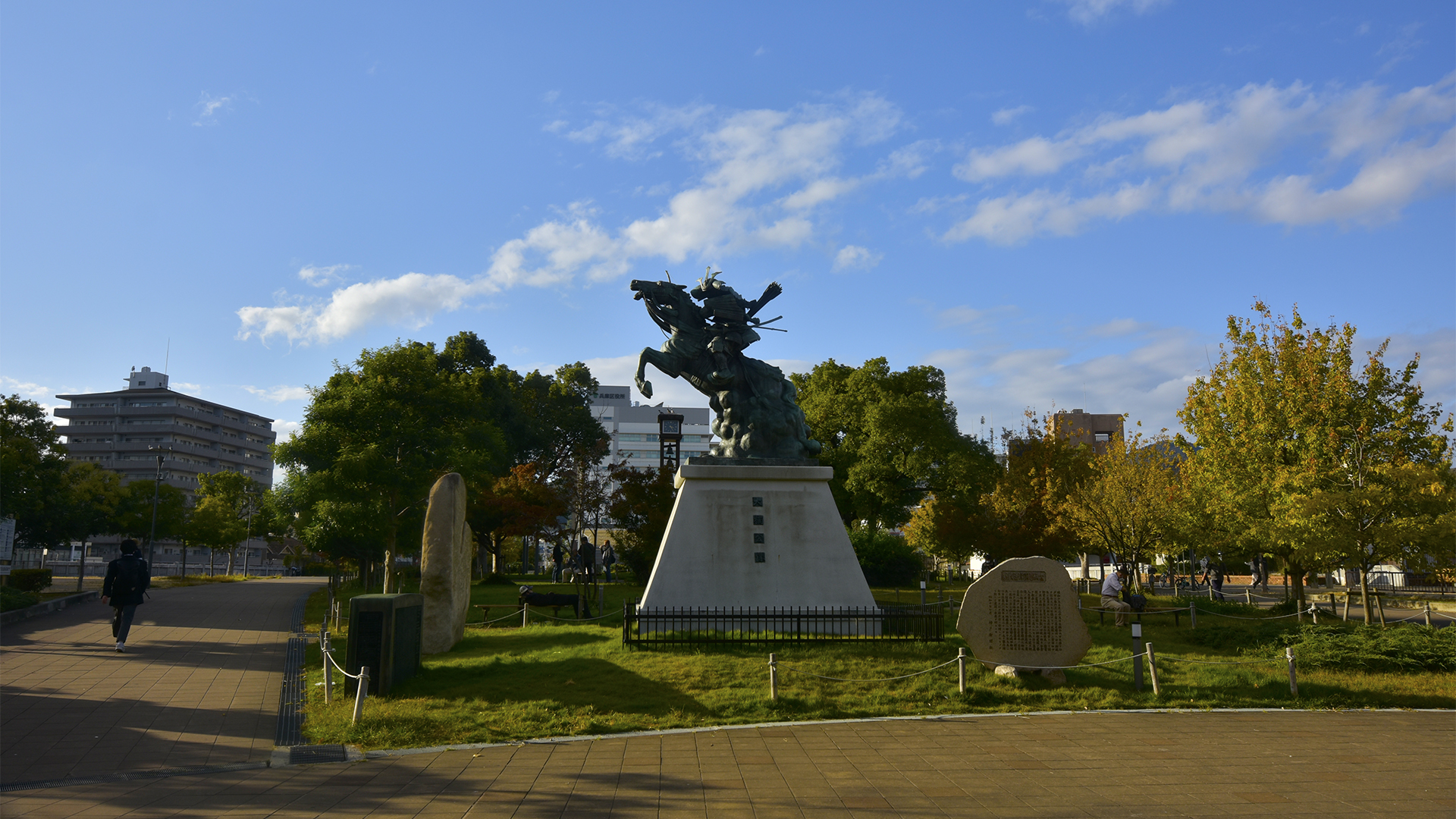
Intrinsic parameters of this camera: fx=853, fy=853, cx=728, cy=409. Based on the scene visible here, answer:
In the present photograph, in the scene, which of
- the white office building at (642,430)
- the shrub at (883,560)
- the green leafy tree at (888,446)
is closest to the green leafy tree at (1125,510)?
the green leafy tree at (888,446)

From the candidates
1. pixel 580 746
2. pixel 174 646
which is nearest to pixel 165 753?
pixel 580 746

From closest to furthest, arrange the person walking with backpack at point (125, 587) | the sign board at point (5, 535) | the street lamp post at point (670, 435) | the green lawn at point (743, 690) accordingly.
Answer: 1. the green lawn at point (743, 690)
2. the person walking with backpack at point (125, 587)
3. the sign board at point (5, 535)
4. the street lamp post at point (670, 435)

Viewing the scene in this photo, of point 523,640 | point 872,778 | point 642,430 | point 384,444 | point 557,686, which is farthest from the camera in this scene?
point 642,430

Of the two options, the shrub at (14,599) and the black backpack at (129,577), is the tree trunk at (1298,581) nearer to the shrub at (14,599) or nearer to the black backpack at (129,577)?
the black backpack at (129,577)

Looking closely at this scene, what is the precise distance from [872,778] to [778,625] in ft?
25.6

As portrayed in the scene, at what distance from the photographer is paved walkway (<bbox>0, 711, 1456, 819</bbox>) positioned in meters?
6.79

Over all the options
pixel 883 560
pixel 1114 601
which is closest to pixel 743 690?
pixel 1114 601

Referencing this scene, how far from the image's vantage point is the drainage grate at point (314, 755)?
27.5ft

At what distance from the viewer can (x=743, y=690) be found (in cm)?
1117

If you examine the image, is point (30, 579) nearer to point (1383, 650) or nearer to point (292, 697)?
point (292, 697)

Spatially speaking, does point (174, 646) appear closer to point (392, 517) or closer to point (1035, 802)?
point (392, 517)

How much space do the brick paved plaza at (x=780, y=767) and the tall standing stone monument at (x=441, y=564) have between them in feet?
11.5

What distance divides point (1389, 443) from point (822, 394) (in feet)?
81.3

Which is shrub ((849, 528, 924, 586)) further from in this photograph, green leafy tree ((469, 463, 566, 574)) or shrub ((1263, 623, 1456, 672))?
shrub ((1263, 623, 1456, 672))
